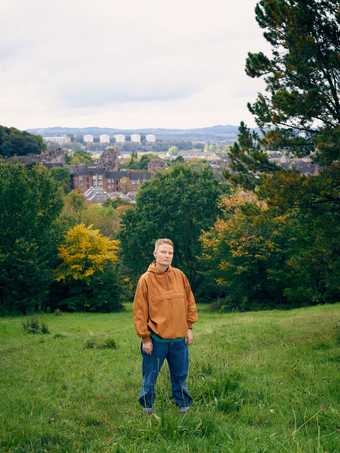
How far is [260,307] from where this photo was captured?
37.5 m

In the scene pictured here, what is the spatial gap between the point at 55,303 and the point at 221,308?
11.2 m

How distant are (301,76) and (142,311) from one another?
9.13 meters

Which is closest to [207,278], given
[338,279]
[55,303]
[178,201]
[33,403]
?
[178,201]

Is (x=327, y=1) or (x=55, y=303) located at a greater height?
(x=327, y=1)

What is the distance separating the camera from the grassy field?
6016 millimetres

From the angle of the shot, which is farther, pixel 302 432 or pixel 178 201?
pixel 178 201

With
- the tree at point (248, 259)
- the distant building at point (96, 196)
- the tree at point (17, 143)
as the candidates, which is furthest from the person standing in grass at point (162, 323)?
the distant building at point (96, 196)

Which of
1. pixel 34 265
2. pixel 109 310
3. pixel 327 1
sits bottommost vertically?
pixel 109 310

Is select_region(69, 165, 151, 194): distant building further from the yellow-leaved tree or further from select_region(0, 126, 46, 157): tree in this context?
the yellow-leaved tree

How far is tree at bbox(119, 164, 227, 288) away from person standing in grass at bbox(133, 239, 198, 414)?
3782cm

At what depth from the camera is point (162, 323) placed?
725 cm

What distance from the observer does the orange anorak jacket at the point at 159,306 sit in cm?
724

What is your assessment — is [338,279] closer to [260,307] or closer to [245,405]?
[245,405]

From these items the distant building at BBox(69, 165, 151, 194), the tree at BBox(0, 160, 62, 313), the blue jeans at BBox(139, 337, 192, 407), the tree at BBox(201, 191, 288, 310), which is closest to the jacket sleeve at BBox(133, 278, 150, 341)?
the blue jeans at BBox(139, 337, 192, 407)
